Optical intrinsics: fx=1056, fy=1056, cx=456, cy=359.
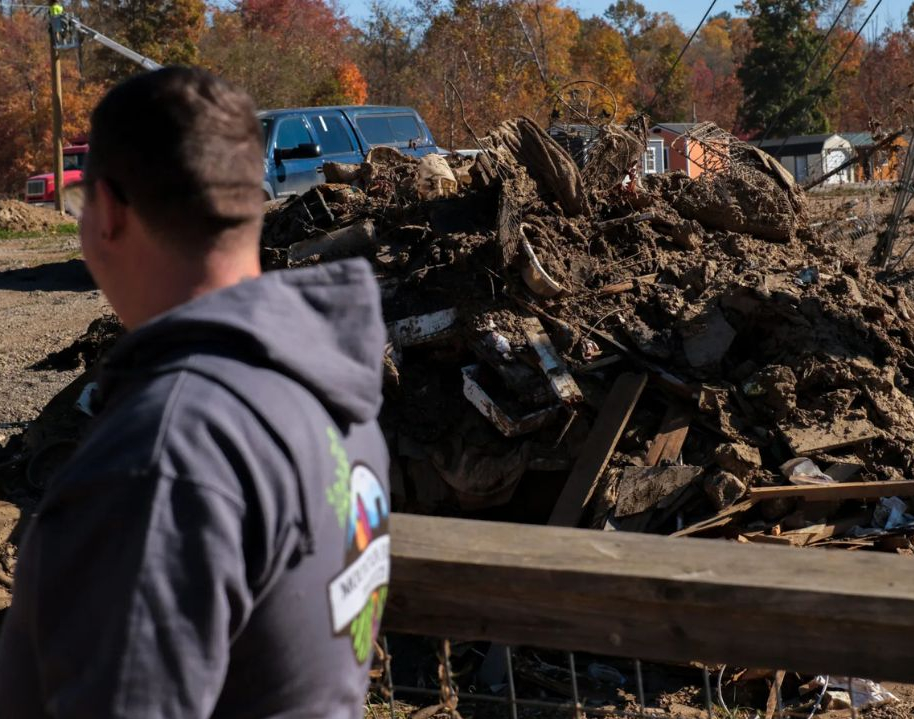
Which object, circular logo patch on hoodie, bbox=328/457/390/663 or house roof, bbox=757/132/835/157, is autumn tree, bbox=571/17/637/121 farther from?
circular logo patch on hoodie, bbox=328/457/390/663

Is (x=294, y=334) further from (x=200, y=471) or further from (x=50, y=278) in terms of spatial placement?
(x=50, y=278)

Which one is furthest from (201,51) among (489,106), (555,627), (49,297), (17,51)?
(555,627)

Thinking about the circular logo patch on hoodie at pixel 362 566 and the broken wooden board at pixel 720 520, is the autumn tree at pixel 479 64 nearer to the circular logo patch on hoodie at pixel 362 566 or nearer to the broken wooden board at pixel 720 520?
the broken wooden board at pixel 720 520

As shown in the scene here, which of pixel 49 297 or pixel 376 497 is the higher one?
pixel 376 497

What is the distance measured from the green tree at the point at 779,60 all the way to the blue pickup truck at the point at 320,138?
38.7 meters

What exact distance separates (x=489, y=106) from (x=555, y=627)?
32.6 meters

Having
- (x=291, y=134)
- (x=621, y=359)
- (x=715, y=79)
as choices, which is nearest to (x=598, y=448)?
(x=621, y=359)

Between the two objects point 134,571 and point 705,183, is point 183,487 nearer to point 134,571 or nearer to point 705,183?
point 134,571

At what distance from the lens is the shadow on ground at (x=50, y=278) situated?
14.7 m

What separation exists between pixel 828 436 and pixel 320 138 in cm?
999

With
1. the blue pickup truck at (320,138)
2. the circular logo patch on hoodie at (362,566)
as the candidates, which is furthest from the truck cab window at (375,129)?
the circular logo patch on hoodie at (362,566)

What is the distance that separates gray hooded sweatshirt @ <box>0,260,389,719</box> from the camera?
39.2 inches

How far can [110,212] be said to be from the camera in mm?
1164

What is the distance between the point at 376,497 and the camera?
1338 mm
